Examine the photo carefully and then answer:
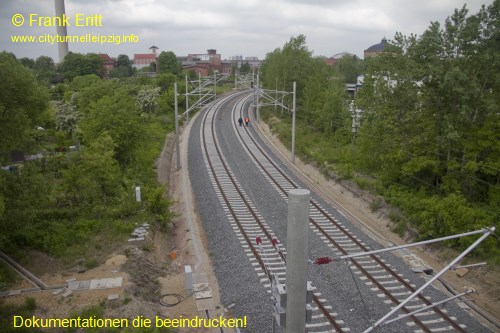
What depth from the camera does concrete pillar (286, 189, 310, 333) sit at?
5336 millimetres

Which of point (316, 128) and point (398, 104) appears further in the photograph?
point (316, 128)

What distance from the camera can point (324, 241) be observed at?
18.0 meters

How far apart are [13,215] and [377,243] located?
14.5 m

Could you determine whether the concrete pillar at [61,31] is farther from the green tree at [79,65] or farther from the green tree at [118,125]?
the green tree at [118,125]

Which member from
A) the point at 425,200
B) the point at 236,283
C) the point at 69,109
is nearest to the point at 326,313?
the point at 236,283

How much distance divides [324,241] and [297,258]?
1290cm

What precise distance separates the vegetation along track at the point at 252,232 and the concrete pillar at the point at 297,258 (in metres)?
2.06

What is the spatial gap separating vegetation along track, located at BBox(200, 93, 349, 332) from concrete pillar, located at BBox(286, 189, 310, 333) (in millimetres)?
2055

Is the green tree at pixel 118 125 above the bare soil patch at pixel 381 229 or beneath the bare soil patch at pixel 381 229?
above

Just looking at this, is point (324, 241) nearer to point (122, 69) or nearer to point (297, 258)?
point (297, 258)

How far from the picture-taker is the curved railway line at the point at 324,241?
12.3m

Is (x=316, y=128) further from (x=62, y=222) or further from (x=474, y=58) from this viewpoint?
(x=62, y=222)

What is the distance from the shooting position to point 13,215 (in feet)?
47.9

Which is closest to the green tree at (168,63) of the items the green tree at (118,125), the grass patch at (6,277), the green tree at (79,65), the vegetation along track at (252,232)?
the green tree at (79,65)
